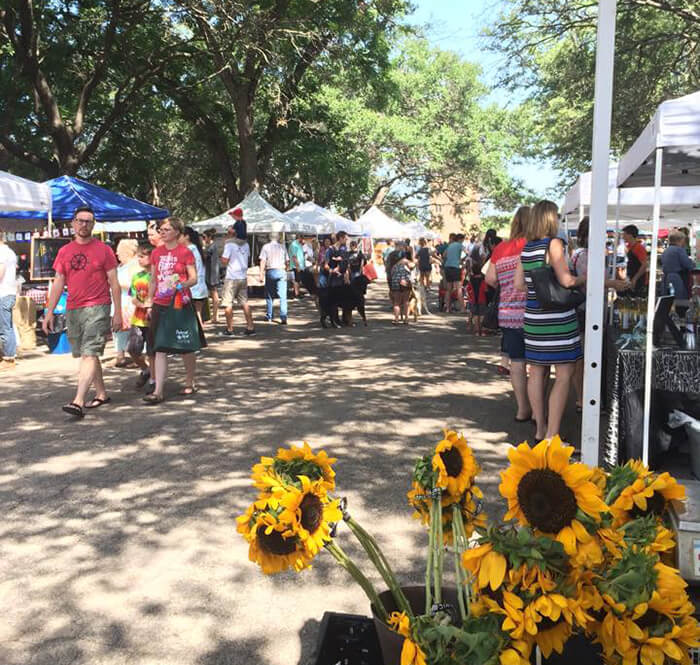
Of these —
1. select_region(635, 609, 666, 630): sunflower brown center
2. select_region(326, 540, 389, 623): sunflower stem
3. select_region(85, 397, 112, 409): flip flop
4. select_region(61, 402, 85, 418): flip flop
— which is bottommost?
select_region(85, 397, 112, 409): flip flop

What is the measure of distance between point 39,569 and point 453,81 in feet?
154

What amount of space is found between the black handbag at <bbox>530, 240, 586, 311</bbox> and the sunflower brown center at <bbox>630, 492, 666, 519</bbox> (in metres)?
3.30

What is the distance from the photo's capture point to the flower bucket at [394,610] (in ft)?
6.96

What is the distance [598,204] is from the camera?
3.82 meters

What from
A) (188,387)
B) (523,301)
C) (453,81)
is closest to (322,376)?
(188,387)

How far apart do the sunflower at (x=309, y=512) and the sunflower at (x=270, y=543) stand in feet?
0.09

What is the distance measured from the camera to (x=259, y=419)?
7148 mm

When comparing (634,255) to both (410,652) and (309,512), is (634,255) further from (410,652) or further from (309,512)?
(410,652)

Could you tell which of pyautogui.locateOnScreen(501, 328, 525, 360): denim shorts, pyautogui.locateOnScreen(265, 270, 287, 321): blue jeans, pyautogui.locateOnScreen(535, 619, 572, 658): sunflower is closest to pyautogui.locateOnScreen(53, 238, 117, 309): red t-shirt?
pyautogui.locateOnScreen(501, 328, 525, 360): denim shorts

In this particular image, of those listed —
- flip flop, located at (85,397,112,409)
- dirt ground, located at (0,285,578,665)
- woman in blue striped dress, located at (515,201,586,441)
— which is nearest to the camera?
dirt ground, located at (0,285,578,665)

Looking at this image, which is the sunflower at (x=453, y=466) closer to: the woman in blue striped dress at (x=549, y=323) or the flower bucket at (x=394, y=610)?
the flower bucket at (x=394, y=610)

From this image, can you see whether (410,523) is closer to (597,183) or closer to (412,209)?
(597,183)

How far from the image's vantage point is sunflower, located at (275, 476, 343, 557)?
1.99m

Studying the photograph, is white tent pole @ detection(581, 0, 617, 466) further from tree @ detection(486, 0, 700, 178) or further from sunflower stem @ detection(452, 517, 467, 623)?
tree @ detection(486, 0, 700, 178)
